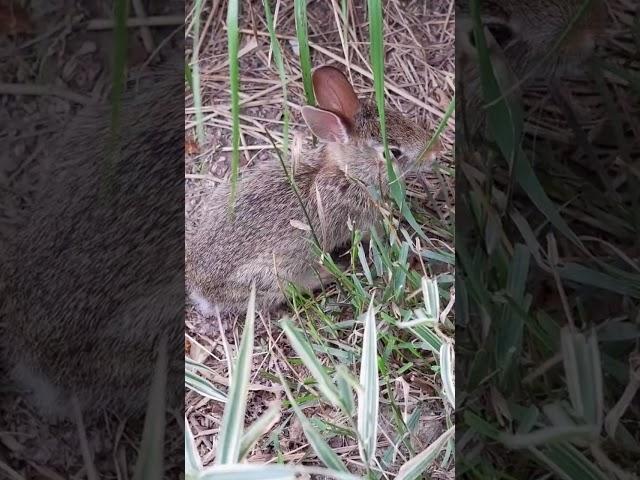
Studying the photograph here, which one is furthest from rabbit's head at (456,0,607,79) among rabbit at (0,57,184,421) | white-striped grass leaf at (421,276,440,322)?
rabbit at (0,57,184,421)

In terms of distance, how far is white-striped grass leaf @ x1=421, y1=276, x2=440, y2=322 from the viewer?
0.83 metres

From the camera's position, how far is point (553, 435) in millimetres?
673

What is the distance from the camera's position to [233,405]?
2.21 ft

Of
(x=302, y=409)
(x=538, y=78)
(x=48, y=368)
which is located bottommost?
(x=302, y=409)

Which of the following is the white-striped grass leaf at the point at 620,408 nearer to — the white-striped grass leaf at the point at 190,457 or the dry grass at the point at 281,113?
the dry grass at the point at 281,113

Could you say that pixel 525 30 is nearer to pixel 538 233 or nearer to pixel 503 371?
pixel 538 233

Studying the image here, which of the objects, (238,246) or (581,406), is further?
(238,246)

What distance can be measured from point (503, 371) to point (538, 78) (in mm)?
332

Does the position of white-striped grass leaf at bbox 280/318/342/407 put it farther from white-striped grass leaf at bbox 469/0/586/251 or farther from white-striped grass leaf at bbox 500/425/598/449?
white-striped grass leaf at bbox 469/0/586/251

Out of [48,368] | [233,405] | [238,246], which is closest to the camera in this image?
[233,405]

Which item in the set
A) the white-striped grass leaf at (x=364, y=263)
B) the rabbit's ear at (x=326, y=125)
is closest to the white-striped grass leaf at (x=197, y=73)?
the rabbit's ear at (x=326, y=125)

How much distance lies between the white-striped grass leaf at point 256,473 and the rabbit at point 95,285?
12cm

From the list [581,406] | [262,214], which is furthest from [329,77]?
[581,406]

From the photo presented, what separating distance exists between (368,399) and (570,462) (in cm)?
21
